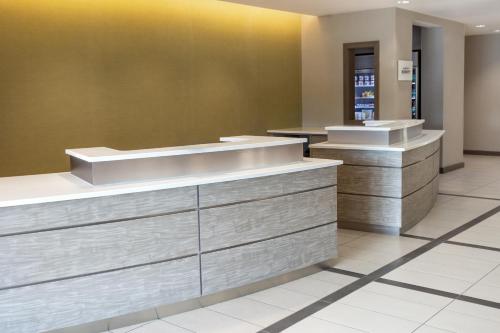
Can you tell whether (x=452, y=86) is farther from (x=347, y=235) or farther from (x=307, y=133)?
(x=347, y=235)

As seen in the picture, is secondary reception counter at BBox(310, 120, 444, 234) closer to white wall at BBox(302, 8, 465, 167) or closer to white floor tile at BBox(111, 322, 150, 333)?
white wall at BBox(302, 8, 465, 167)

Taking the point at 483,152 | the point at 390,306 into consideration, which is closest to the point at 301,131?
the point at 390,306

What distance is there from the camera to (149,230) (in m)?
3.95

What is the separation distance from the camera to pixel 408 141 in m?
7.06

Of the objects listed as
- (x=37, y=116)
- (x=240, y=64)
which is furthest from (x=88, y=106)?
(x=240, y=64)

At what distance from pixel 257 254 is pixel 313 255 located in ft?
2.24

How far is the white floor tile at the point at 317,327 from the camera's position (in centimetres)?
389

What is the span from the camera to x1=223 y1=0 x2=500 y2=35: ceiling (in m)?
8.50

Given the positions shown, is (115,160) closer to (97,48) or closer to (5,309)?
(5,309)

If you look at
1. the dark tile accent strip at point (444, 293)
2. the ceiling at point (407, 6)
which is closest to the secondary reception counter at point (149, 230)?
the dark tile accent strip at point (444, 293)

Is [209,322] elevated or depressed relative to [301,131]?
depressed

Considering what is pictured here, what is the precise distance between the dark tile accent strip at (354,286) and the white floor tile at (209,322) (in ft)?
0.54

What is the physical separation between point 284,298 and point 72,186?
1871 mm

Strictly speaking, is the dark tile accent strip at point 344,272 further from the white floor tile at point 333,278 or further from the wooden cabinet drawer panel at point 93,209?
the wooden cabinet drawer panel at point 93,209
